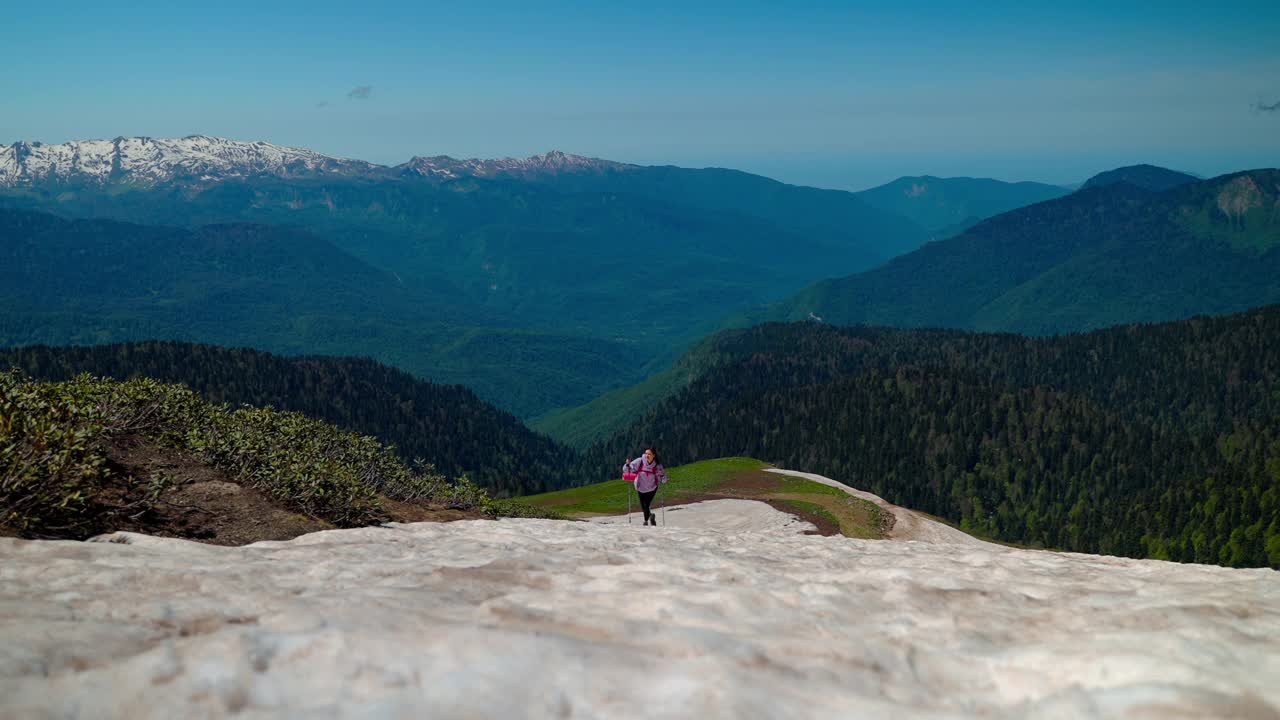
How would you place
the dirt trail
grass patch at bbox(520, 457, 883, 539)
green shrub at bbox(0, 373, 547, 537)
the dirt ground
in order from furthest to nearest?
grass patch at bbox(520, 457, 883, 539), the dirt trail, the dirt ground, green shrub at bbox(0, 373, 547, 537)

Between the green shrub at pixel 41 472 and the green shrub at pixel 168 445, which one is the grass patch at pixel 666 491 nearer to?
the green shrub at pixel 168 445

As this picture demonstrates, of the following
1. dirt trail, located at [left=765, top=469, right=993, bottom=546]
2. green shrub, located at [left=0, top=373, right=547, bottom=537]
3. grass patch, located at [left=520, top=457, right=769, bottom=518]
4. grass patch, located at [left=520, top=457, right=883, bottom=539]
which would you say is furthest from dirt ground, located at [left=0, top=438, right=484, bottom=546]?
grass patch, located at [left=520, top=457, right=769, bottom=518]

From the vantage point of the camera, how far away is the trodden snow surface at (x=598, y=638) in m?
7.49

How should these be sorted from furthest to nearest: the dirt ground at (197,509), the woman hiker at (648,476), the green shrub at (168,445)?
the woman hiker at (648,476) < the dirt ground at (197,509) < the green shrub at (168,445)

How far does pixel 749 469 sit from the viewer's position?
9931cm

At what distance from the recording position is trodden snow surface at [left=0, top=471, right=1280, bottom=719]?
7488 mm

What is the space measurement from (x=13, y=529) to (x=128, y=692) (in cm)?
886

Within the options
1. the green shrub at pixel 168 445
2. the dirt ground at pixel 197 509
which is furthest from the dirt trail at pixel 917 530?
the dirt ground at pixel 197 509

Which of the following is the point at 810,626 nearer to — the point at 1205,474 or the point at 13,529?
the point at 13,529

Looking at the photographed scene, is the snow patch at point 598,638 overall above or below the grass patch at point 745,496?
above

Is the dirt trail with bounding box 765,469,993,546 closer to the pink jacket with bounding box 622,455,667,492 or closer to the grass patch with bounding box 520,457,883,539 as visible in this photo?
the grass patch with bounding box 520,457,883,539

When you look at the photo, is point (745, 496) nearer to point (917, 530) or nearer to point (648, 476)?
point (917, 530)

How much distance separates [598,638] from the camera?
30.7ft

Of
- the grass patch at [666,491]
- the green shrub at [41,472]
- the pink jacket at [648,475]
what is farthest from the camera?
the grass patch at [666,491]
